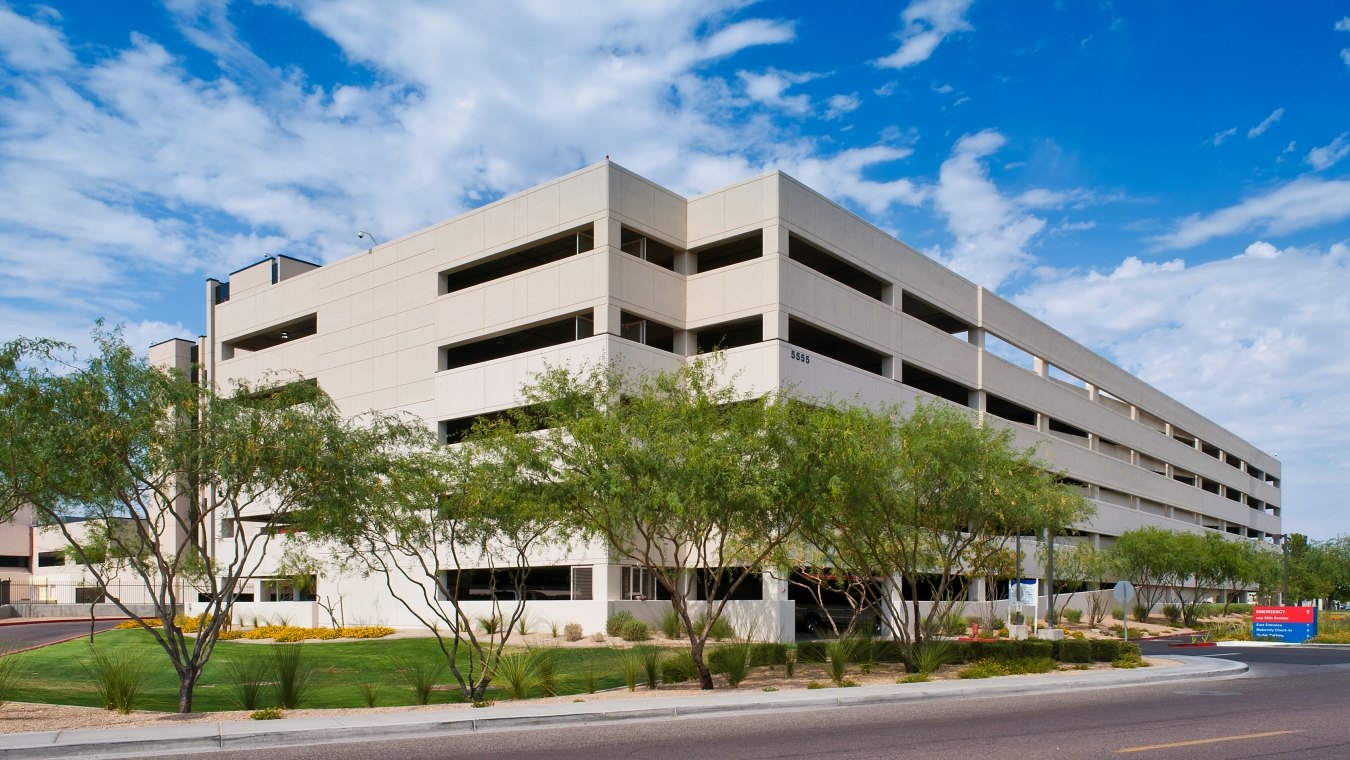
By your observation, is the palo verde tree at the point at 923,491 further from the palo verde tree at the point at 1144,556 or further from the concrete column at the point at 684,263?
the palo verde tree at the point at 1144,556

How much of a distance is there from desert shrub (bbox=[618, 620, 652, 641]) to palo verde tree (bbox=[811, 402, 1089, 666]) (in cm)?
Result: 934

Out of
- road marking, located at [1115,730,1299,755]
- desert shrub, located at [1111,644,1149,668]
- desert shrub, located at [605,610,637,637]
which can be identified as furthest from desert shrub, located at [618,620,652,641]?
road marking, located at [1115,730,1299,755]

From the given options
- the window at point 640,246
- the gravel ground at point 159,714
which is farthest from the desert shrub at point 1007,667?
the window at point 640,246

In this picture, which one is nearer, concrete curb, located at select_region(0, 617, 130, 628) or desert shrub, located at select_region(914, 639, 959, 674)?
desert shrub, located at select_region(914, 639, 959, 674)

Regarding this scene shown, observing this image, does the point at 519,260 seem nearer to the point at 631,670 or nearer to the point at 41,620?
the point at 631,670

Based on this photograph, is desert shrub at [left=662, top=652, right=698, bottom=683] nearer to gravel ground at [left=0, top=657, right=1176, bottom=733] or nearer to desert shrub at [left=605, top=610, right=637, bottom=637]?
gravel ground at [left=0, top=657, right=1176, bottom=733]

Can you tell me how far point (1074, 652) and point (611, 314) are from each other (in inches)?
771

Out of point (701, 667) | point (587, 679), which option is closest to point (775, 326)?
point (701, 667)

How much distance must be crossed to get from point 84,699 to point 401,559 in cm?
2336

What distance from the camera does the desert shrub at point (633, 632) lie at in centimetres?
3675

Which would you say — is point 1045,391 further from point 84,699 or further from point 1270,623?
point 84,699

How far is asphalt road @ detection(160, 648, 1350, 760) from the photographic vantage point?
13398 mm

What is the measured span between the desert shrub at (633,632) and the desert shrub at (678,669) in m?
12.9

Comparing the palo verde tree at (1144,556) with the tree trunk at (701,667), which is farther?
the palo verde tree at (1144,556)
